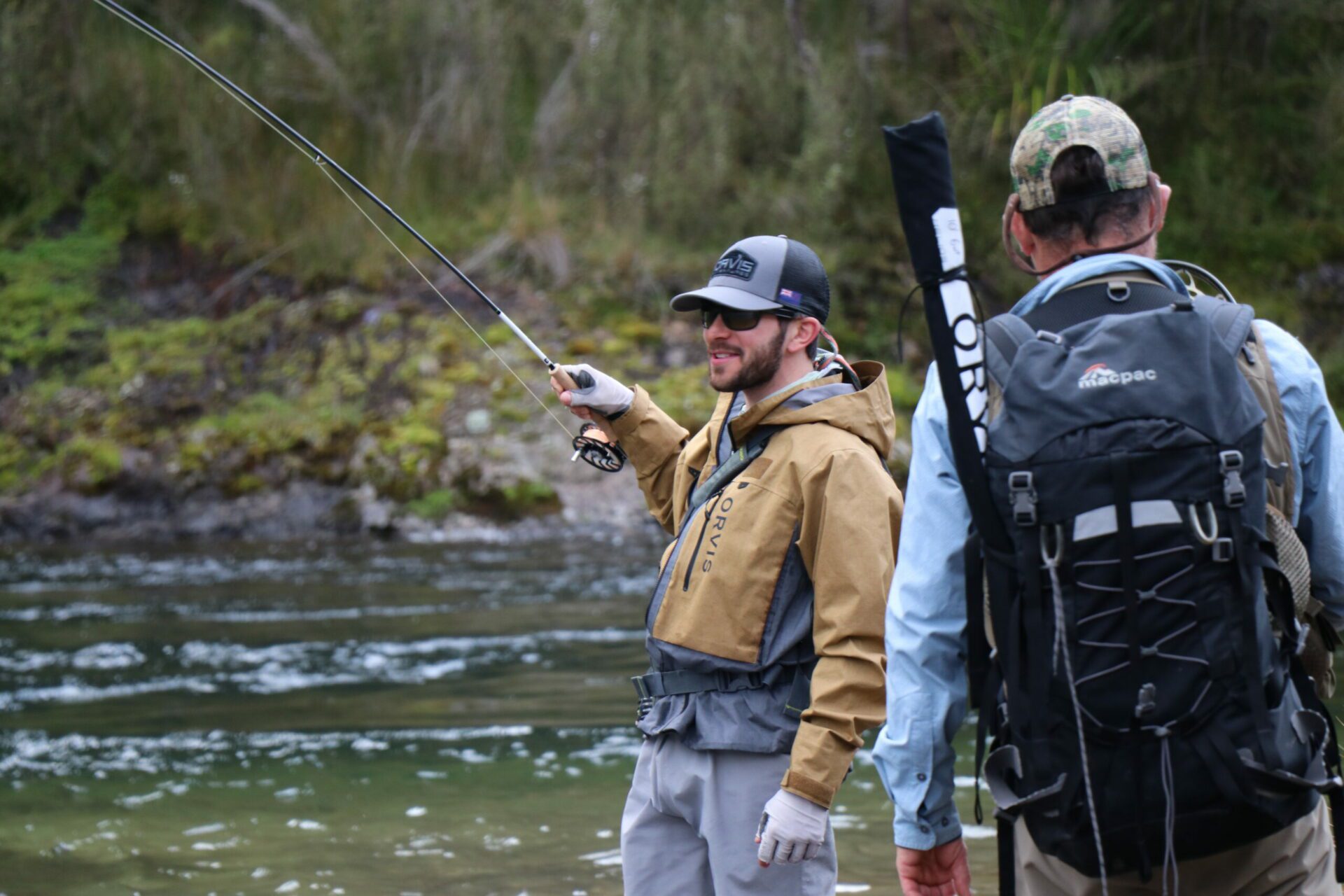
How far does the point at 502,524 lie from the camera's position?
13.5m

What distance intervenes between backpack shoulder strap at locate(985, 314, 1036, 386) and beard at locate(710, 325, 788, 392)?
103 centimetres

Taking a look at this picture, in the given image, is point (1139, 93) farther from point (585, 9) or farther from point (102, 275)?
point (102, 275)

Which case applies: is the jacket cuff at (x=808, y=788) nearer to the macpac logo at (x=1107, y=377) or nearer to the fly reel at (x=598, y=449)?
the macpac logo at (x=1107, y=377)

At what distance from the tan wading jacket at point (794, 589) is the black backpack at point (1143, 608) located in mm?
790

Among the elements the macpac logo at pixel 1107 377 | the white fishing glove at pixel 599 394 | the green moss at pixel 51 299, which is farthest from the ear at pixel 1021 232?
the green moss at pixel 51 299

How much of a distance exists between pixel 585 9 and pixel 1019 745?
17.2 m

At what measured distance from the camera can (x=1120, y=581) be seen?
6.19 ft

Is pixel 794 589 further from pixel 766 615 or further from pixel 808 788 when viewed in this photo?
pixel 808 788

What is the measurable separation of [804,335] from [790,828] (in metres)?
1.05

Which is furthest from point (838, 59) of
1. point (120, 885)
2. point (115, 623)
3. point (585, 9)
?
point (120, 885)

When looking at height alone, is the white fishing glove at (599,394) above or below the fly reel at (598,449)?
above

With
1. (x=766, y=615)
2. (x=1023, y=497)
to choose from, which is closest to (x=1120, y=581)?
(x=1023, y=497)

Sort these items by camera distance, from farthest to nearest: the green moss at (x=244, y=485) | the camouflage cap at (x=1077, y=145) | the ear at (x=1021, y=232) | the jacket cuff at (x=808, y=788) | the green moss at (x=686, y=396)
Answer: the green moss at (x=686, y=396)
the green moss at (x=244, y=485)
the jacket cuff at (x=808, y=788)
the ear at (x=1021, y=232)
the camouflage cap at (x=1077, y=145)

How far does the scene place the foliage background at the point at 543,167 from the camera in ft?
51.5
